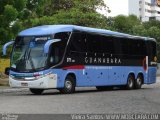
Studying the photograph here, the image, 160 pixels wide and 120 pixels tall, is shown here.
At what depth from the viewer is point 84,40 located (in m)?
27.3

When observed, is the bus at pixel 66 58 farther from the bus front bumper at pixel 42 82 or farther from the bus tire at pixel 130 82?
the bus tire at pixel 130 82

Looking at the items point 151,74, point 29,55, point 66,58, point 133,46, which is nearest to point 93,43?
point 66,58

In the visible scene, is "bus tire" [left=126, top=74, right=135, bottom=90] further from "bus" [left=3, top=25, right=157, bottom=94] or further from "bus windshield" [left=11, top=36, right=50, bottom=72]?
"bus windshield" [left=11, top=36, right=50, bottom=72]

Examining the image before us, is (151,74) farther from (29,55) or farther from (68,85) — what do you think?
(29,55)

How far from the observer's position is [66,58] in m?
25.7

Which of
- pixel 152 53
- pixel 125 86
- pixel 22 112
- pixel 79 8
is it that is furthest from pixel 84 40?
pixel 79 8

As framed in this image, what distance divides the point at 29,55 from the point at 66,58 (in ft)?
5.92

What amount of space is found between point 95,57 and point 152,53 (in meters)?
7.63

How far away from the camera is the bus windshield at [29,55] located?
25.0 meters

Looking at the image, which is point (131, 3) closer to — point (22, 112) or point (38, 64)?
point (38, 64)

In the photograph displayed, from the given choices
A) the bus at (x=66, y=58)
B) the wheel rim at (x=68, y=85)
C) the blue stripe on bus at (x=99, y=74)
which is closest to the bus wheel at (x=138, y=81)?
the blue stripe on bus at (x=99, y=74)

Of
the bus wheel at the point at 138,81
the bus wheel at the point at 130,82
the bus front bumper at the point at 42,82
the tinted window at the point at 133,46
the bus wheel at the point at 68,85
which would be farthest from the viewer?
the bus wheel at the point at 138,81

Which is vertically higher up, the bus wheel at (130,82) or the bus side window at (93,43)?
the bus side window at (93,43)

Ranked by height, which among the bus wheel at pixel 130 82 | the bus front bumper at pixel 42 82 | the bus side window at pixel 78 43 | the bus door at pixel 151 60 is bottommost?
the bus wheel at pixel 130 82
